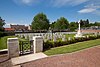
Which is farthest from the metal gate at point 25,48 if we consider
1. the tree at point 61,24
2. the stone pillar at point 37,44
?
the tree at point 61,24

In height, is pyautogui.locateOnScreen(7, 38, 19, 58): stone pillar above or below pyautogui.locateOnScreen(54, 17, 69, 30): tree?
below

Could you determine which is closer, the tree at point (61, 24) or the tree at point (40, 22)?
the tree at point (40, 22)

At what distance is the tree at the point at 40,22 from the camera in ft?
172

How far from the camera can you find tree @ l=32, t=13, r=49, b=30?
2058 inches

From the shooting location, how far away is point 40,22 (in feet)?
170

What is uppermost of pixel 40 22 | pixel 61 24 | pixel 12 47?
pixel 40 22

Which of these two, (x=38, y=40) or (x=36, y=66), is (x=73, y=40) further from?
(x=36, y=66)

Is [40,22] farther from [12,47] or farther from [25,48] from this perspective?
[12,47]

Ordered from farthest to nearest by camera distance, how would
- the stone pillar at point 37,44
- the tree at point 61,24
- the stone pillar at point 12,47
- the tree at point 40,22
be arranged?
the tree at point 61,24 < the tree at point 40,22 < the stone pillar at point 37,44 < the stone pillar at point 12,47

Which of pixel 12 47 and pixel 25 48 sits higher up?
pixel 12 47

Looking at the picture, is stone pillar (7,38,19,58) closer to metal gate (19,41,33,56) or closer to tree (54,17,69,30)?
metal gate (19,41,33,56)

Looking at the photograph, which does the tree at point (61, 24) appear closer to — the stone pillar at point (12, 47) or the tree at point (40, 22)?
the tree at point (40, 22)

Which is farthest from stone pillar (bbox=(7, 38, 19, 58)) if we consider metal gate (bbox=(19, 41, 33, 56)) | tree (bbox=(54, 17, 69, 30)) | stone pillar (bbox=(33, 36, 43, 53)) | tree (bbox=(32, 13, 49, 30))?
tree (bbox=(54, 17, 69, 30))

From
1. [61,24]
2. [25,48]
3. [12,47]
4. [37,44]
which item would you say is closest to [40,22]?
[61,24]
